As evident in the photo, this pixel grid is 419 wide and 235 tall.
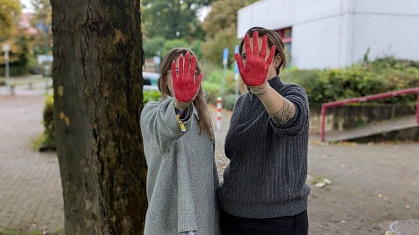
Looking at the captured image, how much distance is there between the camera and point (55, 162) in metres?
9.34

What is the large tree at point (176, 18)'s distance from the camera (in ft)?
207

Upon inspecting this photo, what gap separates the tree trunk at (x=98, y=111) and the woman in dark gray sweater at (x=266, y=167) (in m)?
1.17

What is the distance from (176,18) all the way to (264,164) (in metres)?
63.8

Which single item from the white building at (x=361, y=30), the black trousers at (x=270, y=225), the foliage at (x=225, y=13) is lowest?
→ the black trousers at (x=270, y=225)

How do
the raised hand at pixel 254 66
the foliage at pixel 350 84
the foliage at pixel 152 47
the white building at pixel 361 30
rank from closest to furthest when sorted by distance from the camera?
the raised hand at pixel 254 66, the foliage at pixel 350 84, the white building at pixel 361 30, the foliage at pixel 152 47

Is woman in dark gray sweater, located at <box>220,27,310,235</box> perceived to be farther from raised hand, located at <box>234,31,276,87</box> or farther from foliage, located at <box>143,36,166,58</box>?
foliage, located at <box>143,36,166,58</box>

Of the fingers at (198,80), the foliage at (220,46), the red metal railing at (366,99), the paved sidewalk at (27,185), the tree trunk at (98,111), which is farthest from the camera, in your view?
the foliage at (220,46)

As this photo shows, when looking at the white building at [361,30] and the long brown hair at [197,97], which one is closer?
the long brown hair at [197,97]

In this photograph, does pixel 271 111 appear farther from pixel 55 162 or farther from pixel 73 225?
pixel 55 162

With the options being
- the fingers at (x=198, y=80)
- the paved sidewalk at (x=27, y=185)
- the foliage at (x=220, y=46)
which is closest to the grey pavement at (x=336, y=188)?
the paved sidewalk at (x=27, y=185)

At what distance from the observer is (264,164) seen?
2074 mm

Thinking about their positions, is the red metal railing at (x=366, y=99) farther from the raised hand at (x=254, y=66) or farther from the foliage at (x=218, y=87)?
the raised hand at (x=254, y=66)

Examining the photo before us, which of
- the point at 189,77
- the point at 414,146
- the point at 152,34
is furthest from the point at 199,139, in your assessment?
the point at 152,34

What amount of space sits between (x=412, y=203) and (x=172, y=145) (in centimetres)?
524
